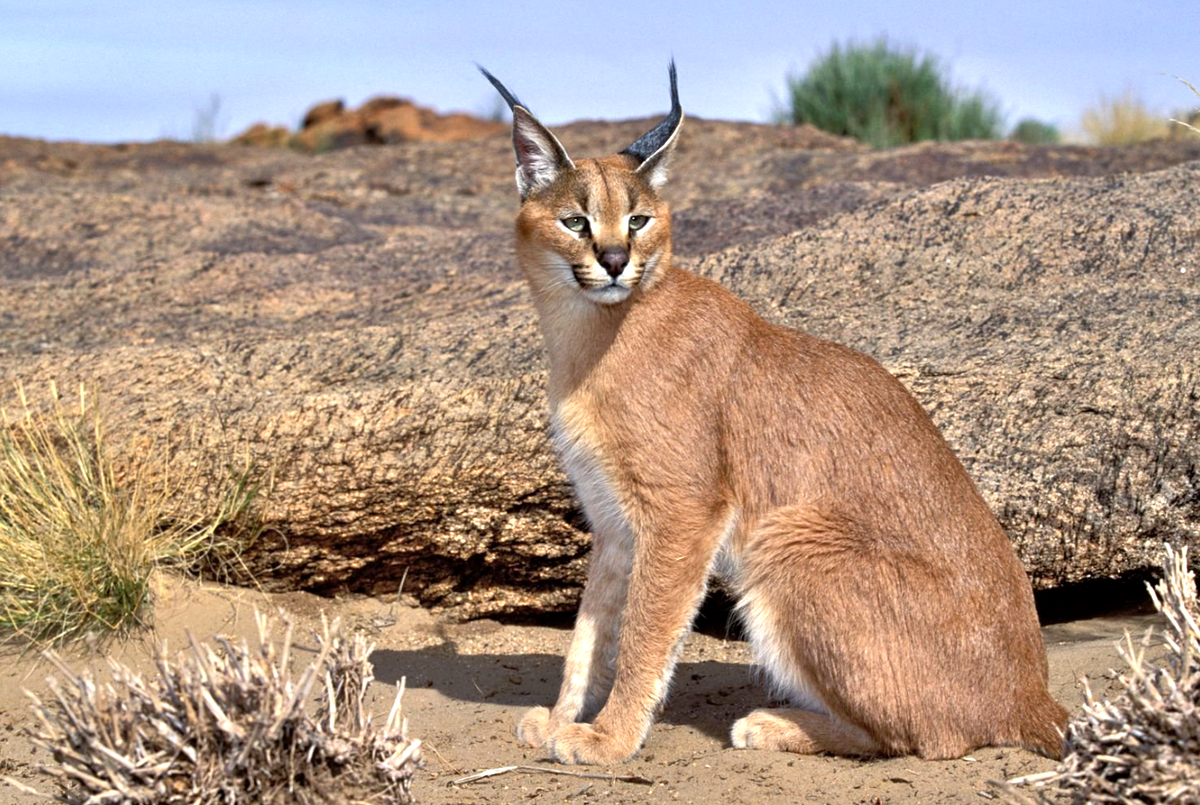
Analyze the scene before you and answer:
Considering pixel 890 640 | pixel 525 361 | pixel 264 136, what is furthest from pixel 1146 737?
pixel 264 136

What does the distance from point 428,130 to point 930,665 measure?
21781 millimetres


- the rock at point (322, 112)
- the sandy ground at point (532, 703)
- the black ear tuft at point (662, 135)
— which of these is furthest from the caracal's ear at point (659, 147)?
the rock at point (322, 112)

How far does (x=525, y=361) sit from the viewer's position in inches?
235

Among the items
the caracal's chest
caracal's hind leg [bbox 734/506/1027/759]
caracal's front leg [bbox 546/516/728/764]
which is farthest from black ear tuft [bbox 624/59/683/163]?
caracal's hind leg [bbox 734/506/1027/759]

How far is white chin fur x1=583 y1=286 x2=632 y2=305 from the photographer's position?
14.8 ft

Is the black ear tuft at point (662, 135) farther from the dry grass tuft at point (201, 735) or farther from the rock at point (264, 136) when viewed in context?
the rock at point (264, 136)

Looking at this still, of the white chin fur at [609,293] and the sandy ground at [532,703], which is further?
the white chin fur at [609,293]

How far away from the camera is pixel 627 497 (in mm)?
4547

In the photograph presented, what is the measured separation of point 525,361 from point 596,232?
60.4 inches

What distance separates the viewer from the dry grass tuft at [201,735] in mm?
3111

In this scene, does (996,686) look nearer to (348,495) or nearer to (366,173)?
(348,495)

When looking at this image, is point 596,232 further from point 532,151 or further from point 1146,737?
point 1146,737

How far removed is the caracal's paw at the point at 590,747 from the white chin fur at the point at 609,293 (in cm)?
158

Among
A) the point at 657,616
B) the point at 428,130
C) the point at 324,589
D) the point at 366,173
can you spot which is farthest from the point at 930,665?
the point at 428,130
